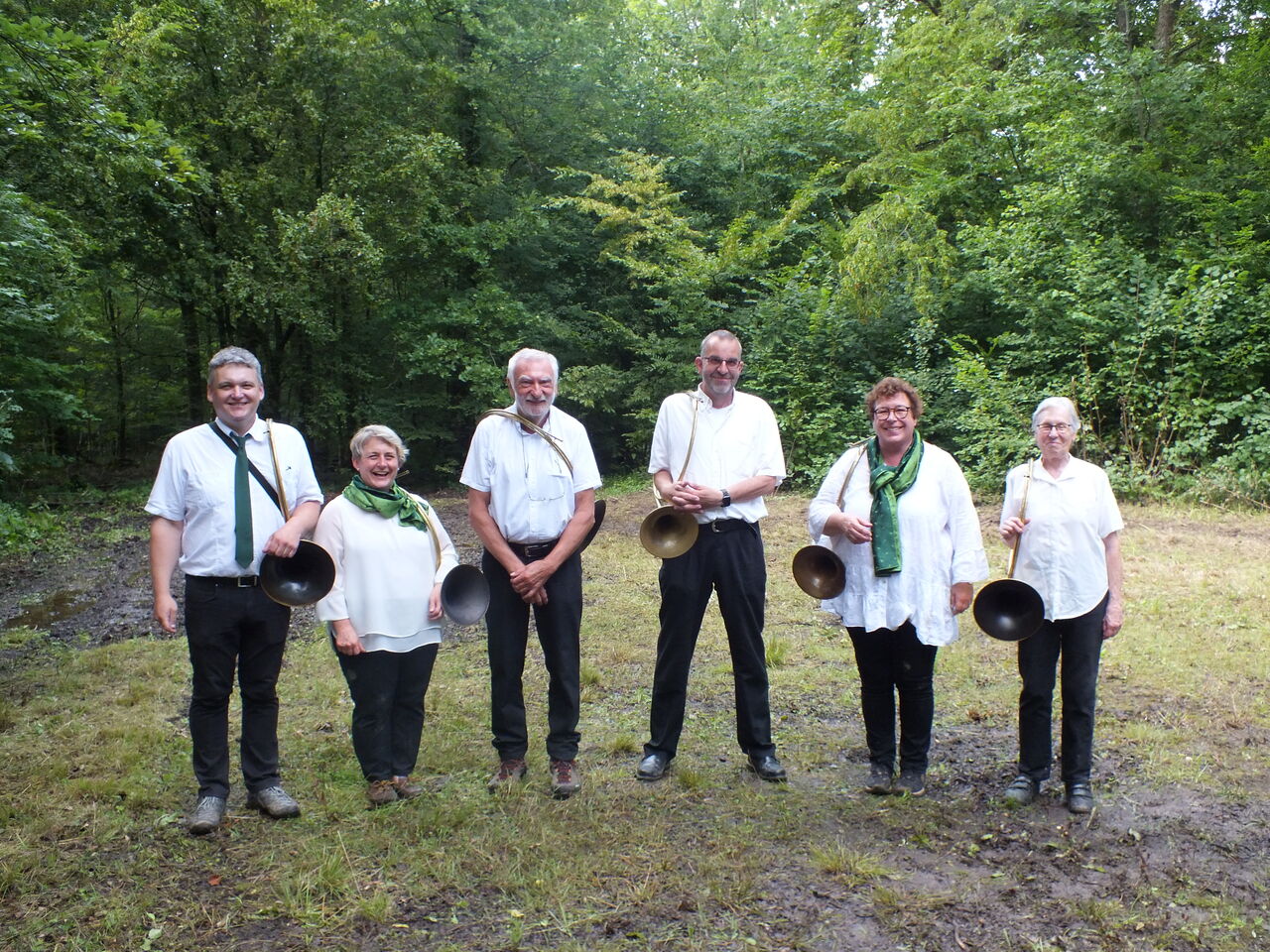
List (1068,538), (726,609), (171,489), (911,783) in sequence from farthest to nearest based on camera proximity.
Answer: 1. (726,609)
2. (911,783)
3. (1068,538)
4. (171,489)

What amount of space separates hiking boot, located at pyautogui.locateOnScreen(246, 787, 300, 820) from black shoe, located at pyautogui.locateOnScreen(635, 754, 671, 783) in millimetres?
1514

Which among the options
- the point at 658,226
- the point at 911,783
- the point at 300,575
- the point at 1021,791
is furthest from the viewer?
the point at 658,226

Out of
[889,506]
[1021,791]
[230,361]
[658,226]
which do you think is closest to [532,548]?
[230,361]

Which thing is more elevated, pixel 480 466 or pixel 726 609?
pixel 480 466

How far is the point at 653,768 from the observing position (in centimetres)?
439

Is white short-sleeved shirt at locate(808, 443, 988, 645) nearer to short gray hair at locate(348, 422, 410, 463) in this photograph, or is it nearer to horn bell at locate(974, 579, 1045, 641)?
horn bell at locate(974, 579, 1045, 641)

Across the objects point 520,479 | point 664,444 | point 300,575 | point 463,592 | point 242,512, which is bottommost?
point 463,592

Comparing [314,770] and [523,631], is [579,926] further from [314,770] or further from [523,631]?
[314,770]

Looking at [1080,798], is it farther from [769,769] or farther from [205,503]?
[205,503]

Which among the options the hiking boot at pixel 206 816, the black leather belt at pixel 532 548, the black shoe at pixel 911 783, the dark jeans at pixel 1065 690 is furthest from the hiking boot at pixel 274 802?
the dark jeans at pixel 1065 690

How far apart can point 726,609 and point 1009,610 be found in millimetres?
1219

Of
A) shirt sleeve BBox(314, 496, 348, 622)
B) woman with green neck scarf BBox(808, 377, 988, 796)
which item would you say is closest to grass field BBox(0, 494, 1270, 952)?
woman with green neck scarf BBox(808, 377, 988, 796)

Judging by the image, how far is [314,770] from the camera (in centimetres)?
451

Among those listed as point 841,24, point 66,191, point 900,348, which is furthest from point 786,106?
point 66,191
